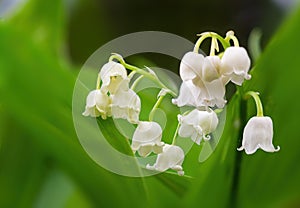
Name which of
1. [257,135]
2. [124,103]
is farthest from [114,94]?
[257,135]

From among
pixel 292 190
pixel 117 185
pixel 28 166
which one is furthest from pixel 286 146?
pixel 28 166

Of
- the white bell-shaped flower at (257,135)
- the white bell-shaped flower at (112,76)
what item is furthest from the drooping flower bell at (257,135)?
the white bell-shaped flower at (112,76)

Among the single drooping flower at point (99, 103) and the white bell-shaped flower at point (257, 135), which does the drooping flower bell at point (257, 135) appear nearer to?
the white bell-shaped flower at point (257, 135)

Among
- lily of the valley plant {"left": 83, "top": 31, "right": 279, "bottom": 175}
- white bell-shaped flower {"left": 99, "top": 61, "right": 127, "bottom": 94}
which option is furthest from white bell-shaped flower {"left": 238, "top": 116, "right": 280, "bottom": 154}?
white bell-shaped flower {"left": 99, "top": 61, "right": 127, "bottom": 94}

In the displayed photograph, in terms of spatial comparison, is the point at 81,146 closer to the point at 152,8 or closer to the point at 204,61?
the point at 204,61

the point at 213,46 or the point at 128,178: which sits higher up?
the point at 213,46

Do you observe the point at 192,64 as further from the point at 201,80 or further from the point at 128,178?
the point at 128,178
